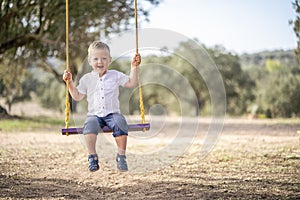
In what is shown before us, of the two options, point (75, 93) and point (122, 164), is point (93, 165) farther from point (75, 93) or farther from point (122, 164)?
point (75, 93)

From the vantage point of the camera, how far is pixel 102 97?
15.9ft

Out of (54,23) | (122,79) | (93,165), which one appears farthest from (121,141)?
(54,23)

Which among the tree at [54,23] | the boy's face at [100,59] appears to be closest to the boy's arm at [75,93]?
the boy's face at [100,59]

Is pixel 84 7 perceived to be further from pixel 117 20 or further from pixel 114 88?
pixel 114 88

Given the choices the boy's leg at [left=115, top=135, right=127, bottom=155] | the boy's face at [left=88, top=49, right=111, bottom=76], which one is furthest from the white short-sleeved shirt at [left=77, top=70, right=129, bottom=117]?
the boy's leg at [left=115, top=135, right=127, bottom=155]

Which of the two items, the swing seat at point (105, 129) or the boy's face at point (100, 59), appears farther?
the boy's face at point (100, 59)

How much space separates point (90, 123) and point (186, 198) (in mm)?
1212

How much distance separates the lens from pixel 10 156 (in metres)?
7.16

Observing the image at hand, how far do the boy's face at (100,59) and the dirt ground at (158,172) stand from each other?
1.30 meters

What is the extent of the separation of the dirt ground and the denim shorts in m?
0.64

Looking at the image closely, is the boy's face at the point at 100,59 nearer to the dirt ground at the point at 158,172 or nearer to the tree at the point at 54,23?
the dirt ground at the point at 158,172

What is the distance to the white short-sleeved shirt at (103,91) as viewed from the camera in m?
4.81

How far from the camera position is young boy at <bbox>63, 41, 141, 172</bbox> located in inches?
182

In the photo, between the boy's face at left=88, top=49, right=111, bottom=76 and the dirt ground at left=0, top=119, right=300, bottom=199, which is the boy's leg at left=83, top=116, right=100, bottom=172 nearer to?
the dirt ground at left=0, top=119, right=300, bottom=199
